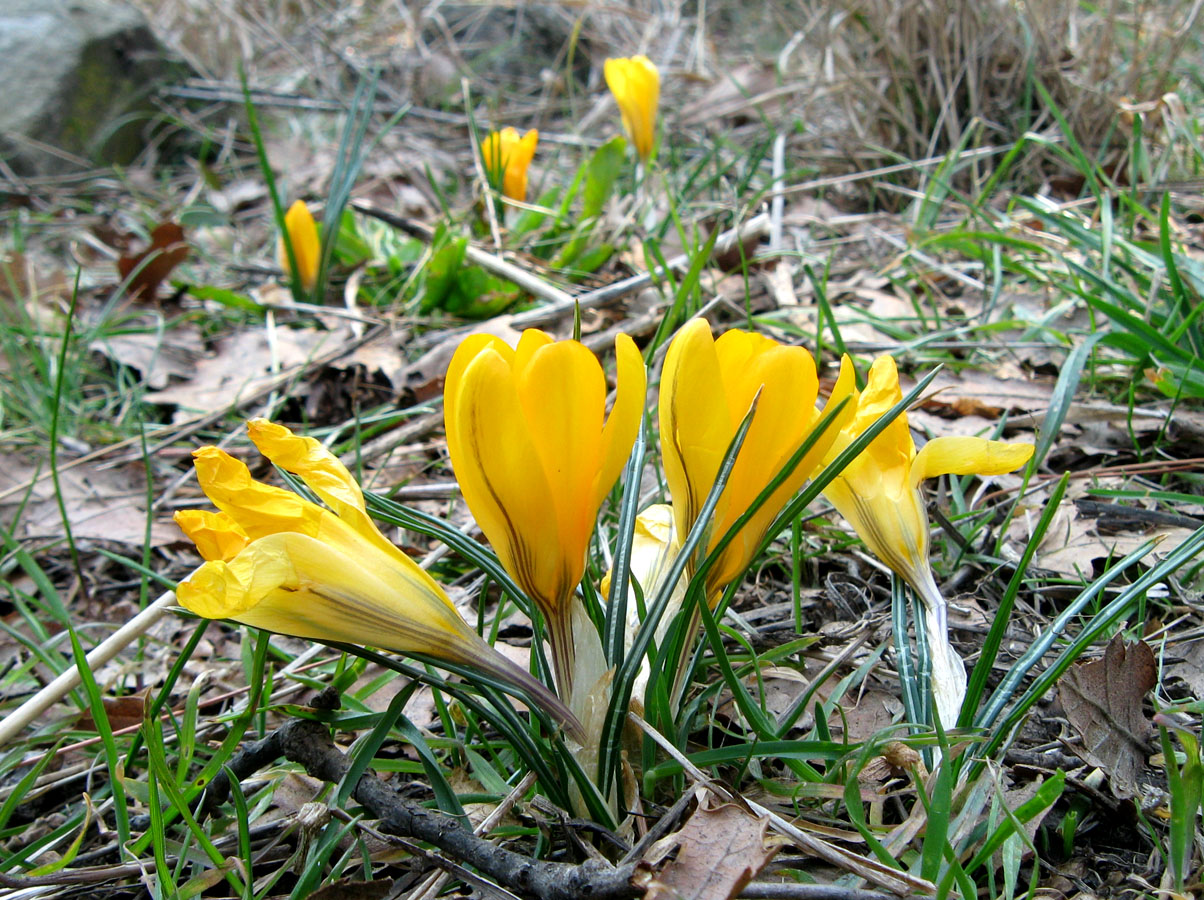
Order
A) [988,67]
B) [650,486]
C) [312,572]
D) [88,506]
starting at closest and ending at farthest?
[312,572] < [650,486] < [88,506] < [988,67]

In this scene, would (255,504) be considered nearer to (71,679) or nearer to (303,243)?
(71,679)

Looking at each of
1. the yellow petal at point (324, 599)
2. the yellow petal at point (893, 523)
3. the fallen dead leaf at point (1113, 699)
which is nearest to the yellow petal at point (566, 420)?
the yellow petal at point (324, 599)

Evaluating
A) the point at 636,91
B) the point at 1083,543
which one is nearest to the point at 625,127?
the point at 636,91

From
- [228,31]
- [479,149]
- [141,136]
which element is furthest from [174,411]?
[228,31]

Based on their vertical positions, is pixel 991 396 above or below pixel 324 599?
below

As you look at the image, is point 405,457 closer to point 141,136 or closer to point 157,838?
point 157,838

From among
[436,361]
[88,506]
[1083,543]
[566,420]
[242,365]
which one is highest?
[566,420]

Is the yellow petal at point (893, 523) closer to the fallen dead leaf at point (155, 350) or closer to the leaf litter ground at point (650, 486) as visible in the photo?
the leaf litter ground at point (650, 486)
